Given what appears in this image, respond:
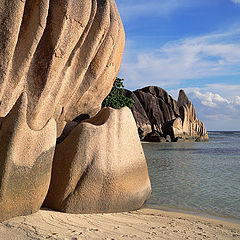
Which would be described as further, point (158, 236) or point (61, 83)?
point (61, 83)

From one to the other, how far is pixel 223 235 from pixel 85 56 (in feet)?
11.7

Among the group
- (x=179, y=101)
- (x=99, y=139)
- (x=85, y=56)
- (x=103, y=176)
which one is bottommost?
(x=103, y=176)

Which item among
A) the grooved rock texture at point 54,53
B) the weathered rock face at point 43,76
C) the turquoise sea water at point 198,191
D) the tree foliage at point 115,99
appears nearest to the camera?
the weathered rock face at point 43,76

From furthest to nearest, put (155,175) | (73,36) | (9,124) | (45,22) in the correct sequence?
(155,175)
(73,36)
(45,22)
(9,124)

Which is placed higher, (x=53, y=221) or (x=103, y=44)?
(x=103, y=44)

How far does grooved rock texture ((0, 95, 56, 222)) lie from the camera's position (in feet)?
11.5

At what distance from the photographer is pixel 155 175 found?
31.3 feet

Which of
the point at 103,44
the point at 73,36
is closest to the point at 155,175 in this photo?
the point at 103,44

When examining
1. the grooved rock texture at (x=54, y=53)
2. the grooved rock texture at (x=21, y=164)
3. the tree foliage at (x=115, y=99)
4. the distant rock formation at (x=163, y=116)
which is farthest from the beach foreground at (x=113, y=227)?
the distant rock formation at (x=163, y=116)

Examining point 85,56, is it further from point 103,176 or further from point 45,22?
point 103,176

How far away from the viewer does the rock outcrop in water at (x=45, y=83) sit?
363 centimetres

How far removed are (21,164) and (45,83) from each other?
4.79 feet

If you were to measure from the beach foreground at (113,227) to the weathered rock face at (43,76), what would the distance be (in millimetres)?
297

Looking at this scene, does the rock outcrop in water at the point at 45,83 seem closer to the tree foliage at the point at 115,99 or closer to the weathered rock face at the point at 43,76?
the weathered rock face at the point at 43,76
